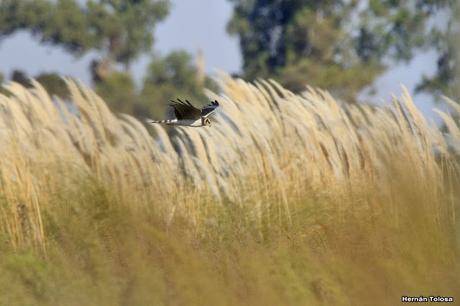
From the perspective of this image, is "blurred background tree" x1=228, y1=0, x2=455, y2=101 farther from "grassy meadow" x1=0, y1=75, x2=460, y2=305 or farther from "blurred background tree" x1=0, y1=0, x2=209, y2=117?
"grassy meadow" x1=0, y1=75, x2=460, y2=305

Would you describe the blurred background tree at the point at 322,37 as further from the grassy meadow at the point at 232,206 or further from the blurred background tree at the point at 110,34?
the grassy meadow at the point at 232,206

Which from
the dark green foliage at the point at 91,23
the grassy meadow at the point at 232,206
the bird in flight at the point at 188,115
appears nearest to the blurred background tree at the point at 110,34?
the dark green foliage at the point at 91,23

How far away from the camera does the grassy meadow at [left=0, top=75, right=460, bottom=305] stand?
505 cm

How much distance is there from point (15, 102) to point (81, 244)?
0.86 metres

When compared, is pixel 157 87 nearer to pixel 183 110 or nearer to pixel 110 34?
pixel 110 34

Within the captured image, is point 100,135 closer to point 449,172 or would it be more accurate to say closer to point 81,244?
point 81,244

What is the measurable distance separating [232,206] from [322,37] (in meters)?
10.6

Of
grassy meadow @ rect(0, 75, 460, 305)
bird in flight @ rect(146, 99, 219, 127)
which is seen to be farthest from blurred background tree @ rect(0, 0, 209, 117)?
bird in flight @ rect(146, 99, 219, 127)

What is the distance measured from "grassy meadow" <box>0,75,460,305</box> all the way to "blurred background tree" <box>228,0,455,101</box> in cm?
784

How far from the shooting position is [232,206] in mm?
5355

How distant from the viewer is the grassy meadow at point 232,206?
505 cm

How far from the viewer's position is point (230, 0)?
1819 centimetres

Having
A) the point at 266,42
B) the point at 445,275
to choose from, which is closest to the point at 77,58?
the point at 266,42

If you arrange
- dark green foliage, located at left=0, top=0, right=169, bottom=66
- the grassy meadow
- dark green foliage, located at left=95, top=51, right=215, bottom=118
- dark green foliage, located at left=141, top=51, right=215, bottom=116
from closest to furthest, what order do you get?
the grassy meadow → dark green foliage, located at left=95, top=51, right=215, bottom=118 → dark green foliage, located at left=141, top=51, right=215, bottom=116 → dark green foliage, located at left=0, top=0, right=169, bottom=66
